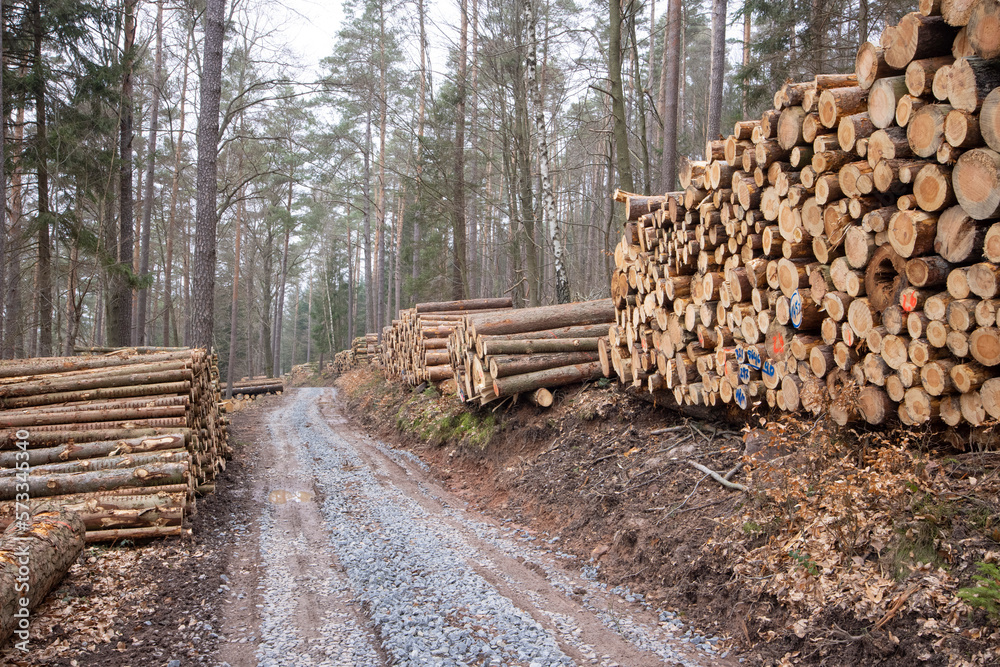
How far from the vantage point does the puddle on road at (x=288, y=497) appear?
8203mm

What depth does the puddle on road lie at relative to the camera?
323 inches

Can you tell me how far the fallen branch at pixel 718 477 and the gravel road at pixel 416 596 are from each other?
128cm

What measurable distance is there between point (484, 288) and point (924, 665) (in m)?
32.5

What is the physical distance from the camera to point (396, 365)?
18.1 m

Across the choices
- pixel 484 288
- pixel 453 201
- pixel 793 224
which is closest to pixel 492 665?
pixel 793 224

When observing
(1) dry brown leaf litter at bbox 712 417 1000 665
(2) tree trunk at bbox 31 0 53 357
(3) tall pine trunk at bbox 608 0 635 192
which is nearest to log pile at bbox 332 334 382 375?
(2) tree trunk at bbox 31 0 53 357

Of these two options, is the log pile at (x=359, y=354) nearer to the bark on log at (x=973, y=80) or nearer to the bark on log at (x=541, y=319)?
the bark on log at (x=541, y=319)

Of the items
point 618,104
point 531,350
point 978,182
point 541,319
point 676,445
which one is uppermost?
point 618,104

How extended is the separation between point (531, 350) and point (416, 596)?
5022 mm

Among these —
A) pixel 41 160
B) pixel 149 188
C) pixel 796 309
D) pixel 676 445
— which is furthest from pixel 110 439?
pixel 149 188

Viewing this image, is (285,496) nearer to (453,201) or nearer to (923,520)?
(923,520)

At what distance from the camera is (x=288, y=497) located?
330 inches

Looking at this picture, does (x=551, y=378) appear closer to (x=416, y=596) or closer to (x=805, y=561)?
(x=416, y=596)

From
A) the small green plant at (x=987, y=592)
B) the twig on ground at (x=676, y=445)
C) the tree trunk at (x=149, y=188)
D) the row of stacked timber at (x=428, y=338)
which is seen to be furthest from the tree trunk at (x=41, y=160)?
the small green plant at (x=987, y=592)
